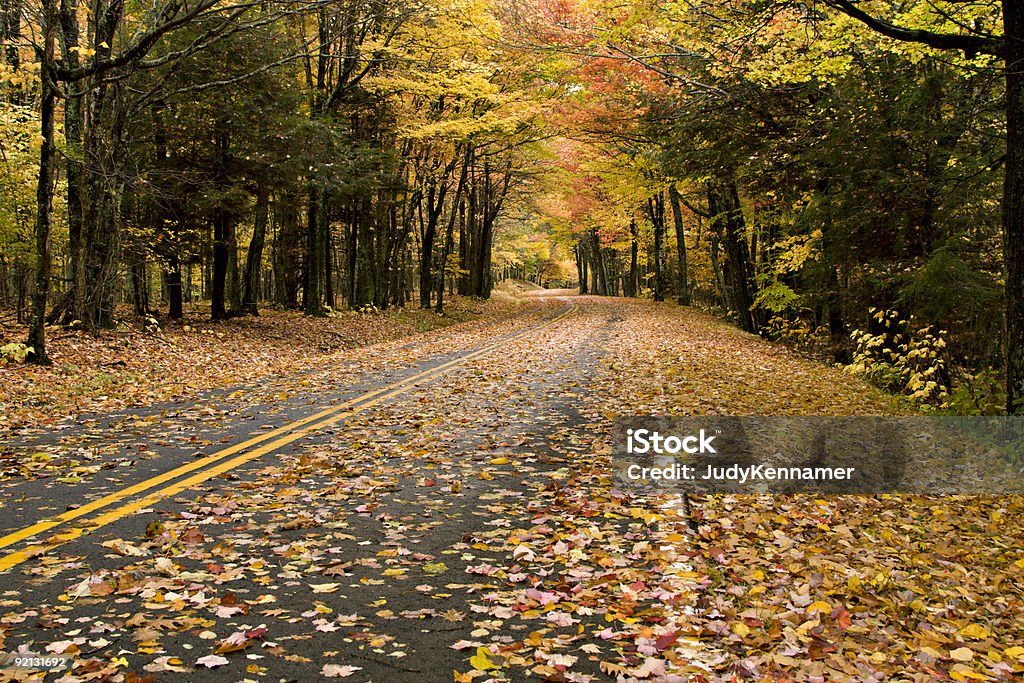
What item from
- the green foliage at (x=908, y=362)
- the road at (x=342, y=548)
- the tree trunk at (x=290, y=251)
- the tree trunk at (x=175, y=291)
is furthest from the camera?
the tree trunk at (x=290, y=251)

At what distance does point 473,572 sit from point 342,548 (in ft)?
3.28

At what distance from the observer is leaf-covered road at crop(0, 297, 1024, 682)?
11.5ft

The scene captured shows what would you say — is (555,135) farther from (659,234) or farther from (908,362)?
(908,362)

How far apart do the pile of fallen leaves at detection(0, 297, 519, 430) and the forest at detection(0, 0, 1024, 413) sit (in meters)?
0.91

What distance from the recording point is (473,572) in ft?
14.6

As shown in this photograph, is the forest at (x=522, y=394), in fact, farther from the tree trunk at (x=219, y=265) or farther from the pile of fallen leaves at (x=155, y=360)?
the tree trunk at (x=219, y=265)

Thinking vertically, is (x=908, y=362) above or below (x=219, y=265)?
below

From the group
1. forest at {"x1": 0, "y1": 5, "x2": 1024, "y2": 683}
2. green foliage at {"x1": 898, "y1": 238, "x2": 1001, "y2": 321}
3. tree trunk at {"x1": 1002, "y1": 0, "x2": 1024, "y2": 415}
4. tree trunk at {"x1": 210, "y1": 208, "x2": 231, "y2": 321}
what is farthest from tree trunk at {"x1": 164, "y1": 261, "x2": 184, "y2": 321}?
tree trunk at {"x1": 1002, "y1": 0, "x2": 1024, "y2": 415}

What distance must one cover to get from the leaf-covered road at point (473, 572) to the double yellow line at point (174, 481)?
106 millimetres

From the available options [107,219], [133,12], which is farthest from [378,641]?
[133,12]

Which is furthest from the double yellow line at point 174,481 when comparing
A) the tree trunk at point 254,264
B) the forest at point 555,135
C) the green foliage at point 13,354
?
the tree trunk at point 254,264

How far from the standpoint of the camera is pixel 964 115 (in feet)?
36.3

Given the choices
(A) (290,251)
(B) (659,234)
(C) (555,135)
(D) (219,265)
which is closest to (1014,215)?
(D) (219,265)

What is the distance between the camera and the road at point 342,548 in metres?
3.48
